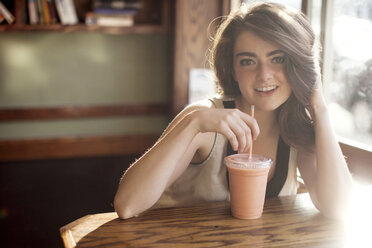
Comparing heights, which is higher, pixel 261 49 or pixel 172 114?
pixel 261 49

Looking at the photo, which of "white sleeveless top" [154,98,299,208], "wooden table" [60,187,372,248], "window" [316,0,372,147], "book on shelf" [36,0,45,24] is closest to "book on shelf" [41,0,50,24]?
"book on shelf" [36,0,45,24]

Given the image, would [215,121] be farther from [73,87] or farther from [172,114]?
[73,87]

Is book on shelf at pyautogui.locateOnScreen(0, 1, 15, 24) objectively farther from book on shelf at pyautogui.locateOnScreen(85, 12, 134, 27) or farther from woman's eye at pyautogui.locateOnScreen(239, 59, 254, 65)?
woman's eye at pyautogui.locateOnScreen(239, 59, 254, 65)

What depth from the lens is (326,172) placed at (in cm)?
129

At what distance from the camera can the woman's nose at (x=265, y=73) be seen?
1.37 meters

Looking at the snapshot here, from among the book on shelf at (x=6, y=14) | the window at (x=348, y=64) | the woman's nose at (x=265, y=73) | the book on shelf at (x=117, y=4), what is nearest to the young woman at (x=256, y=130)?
the woman's nose at (x=265, y=73)

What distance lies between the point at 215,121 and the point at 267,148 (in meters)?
0.49

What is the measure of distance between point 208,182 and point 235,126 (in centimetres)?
40

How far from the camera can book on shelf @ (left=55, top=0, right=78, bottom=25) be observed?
3631mm

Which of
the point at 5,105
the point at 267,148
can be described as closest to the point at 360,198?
the point at 267,148

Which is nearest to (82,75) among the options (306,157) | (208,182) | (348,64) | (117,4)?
(117,4)

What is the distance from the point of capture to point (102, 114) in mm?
4137

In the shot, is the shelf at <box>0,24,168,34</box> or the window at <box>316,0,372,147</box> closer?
the window at <box>316,0,372,147</box>

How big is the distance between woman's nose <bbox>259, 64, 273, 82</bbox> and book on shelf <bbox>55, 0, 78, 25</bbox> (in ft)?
8.88
